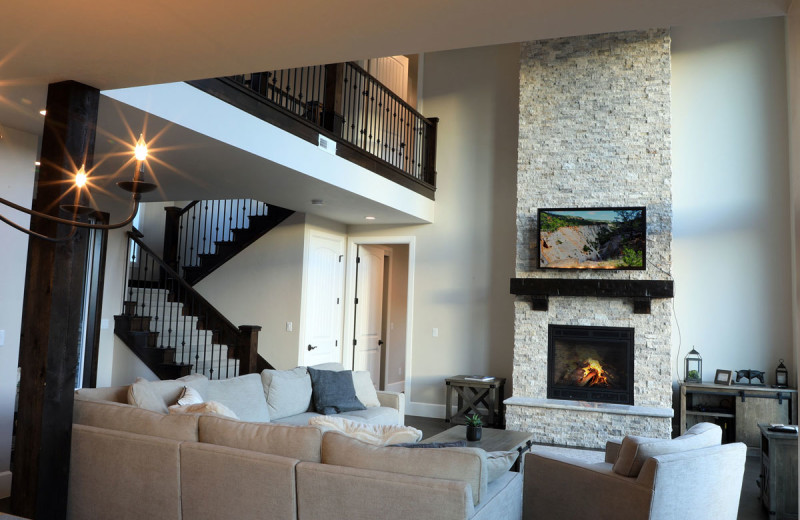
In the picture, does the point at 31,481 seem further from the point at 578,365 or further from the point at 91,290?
the point at 578,365

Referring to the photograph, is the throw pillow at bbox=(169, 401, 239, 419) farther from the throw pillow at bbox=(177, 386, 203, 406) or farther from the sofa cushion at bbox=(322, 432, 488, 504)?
the sofa cushion at bbox=(322, 432, 488, 504)

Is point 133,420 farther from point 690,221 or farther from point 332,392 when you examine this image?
point 690,221

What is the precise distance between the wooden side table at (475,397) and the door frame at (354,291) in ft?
2.93

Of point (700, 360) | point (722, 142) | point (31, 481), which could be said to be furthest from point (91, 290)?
point (722, 142)

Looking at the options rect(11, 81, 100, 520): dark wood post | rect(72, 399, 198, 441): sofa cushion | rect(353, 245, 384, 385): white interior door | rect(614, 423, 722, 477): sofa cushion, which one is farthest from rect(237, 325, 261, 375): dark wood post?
rect(614, 423, 722, 477): sofa cushion

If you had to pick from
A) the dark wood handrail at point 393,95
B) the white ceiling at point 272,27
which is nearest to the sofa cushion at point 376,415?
the white ceiling at point 272,27

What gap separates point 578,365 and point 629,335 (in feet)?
2.27

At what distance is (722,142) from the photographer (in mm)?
7500

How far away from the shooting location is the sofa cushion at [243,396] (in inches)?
189

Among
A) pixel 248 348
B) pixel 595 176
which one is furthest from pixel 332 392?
pixel 595 176

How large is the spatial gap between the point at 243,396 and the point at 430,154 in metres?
4.92

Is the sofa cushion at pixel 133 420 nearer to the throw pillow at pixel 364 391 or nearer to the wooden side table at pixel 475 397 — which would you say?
the throw pillow at pixel 364 391

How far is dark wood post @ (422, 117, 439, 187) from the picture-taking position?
8.79 meters

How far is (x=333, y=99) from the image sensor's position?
6.48 metres
